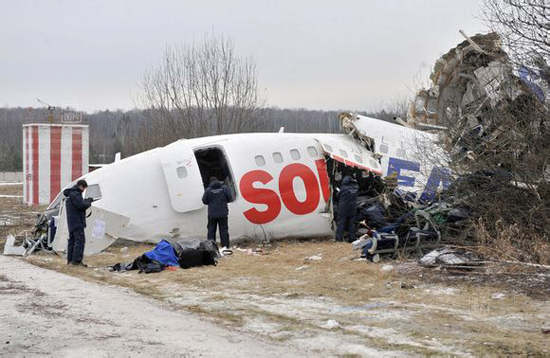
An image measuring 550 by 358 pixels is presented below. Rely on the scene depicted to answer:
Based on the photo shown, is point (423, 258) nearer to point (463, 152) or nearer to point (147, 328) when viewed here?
point (463, 152)

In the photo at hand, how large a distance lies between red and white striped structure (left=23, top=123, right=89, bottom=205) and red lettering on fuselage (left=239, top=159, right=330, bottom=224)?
22.1 m

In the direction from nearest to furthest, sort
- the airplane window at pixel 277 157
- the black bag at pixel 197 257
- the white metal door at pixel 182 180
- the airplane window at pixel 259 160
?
the black bag at pixel 197 257 → the white metal door at pixel 182 180 → the airplane window at pixel 259 160 → the airplane window at pixel 277 157

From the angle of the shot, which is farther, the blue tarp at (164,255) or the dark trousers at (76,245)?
the dark trousers at (76,245)

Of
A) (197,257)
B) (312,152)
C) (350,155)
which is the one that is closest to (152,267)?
(197,257)

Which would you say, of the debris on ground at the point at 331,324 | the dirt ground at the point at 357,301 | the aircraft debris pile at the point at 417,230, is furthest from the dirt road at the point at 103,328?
the aircraft debris pile at the point at 417,230

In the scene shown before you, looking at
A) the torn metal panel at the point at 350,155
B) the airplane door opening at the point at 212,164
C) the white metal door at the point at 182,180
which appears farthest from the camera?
the torn metal panel at the point at 350,155

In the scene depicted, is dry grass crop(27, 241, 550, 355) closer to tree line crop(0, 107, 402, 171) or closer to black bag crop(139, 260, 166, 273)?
black bag crop(139, 260, 166, 273)

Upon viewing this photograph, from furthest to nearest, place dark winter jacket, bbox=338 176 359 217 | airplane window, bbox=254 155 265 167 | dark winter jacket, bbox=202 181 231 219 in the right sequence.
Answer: airplane window, bbox=254 155 265 167 < dark winter jacket, bbox=338 176 359 217 < dark winter jacket, bbox=202 181 231 219

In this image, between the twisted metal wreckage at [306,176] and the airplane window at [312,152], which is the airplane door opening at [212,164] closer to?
the twisted metal wreckage at [306,176]

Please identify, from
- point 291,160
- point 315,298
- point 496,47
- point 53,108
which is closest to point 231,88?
point 53,108

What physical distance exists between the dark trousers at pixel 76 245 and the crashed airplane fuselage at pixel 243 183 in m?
1.10

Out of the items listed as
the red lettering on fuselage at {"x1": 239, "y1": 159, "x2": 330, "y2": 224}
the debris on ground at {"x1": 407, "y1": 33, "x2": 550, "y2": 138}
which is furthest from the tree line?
the red lettering on fuselage at {"x1": 239, "y1": 159, "x2": 330, "y2": 224}

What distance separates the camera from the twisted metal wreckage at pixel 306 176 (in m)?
14.0

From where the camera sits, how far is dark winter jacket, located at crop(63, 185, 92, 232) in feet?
44.2
